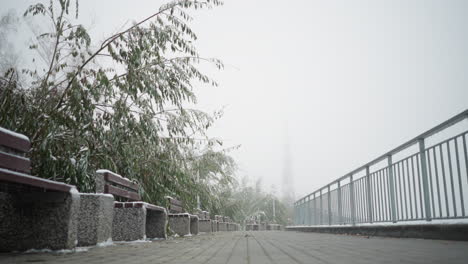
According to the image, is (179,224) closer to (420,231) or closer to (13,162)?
(420,231)

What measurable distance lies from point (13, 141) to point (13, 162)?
151 mm

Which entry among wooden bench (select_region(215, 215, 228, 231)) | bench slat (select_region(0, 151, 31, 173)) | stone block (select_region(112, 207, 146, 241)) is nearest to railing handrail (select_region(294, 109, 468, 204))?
stone block (select_region(112, 207, 146, 241))

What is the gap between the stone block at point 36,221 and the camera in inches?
118

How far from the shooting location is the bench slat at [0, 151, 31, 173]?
2.49m

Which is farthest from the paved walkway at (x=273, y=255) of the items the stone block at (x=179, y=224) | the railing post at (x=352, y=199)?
the stone block at (x=179, y=224)

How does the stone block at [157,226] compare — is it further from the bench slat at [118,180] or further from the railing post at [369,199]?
the railing post at [369,199]

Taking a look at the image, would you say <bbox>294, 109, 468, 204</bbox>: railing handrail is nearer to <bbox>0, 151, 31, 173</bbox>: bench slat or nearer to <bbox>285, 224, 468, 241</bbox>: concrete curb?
<bbox>285, 224, 468, 241</bbox>: concrete curb

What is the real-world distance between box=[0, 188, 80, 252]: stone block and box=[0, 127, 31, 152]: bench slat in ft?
1.48

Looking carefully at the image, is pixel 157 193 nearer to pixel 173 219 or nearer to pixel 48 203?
pixel 173 219

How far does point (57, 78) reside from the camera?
637cm

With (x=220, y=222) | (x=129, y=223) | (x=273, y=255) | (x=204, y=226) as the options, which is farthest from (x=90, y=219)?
(x=220, y=222)

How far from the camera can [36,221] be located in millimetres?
3037

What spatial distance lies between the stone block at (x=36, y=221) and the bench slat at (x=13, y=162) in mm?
390

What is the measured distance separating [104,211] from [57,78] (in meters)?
3.46
